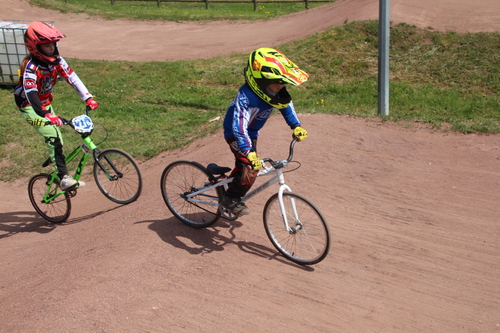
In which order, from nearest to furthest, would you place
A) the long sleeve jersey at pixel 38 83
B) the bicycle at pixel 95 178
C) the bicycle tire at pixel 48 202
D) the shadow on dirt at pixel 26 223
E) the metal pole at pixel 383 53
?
the long sleeve jersey at pixel 38 83 < the bicycle at pixel 95 178 < the bicycle tire at pixel 48 202 < the shadow on dirt at pixel 26 223 < the metal pole at pixel 383 53

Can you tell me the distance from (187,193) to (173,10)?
2297cm

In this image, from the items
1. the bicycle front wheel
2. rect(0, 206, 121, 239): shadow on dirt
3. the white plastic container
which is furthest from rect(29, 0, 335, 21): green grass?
the bicycle front wheel

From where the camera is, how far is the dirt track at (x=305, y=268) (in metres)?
4.41

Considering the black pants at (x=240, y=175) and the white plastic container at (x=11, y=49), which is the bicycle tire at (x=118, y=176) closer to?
the black pants at (x=240, y=175)

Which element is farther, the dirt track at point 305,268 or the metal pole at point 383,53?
the metal pole at point 383,53

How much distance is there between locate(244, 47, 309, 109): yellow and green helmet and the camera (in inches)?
188

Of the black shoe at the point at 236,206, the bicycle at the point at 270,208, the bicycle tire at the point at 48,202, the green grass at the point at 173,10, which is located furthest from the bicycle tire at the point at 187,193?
the green grass at the point at 173,10

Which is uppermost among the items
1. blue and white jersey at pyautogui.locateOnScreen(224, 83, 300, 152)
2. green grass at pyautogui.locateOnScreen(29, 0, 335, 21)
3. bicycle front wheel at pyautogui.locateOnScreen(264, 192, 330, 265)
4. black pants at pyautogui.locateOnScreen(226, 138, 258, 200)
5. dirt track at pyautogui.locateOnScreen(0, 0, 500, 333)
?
green grass at pyautogui.locateOnScreen(29, 0, 335, 21)

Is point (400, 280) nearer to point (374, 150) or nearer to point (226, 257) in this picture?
point (226, 257)

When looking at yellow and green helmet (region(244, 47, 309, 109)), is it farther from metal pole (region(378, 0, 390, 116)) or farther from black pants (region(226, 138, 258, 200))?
metal pole (region(378, 0, 390, 116))

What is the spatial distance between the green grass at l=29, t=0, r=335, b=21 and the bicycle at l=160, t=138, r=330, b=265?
18949 millimetres

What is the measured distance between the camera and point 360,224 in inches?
Result: 234

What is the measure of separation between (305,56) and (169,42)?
7376 mm

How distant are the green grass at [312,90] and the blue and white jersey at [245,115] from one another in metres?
4.18
